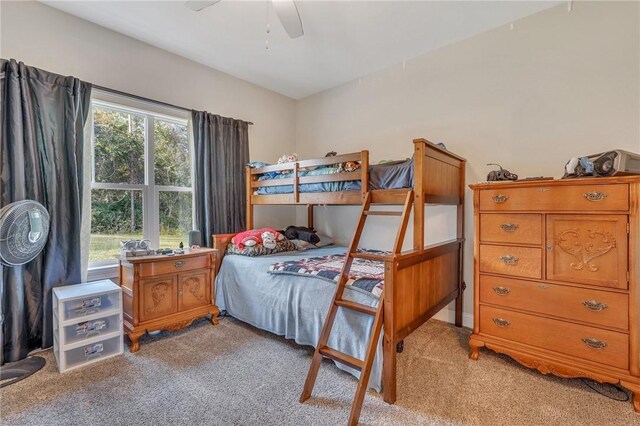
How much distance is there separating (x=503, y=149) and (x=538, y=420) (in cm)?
203

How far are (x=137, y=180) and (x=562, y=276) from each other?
3.63 metres

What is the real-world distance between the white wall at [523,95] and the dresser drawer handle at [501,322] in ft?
2.39

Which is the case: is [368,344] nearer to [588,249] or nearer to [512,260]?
[512,260]

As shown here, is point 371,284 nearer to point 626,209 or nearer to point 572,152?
point 626,209

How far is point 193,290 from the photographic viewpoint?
2.77 metres

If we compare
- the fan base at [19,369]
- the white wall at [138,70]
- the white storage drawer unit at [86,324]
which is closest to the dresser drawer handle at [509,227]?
the white wall at [138,70]

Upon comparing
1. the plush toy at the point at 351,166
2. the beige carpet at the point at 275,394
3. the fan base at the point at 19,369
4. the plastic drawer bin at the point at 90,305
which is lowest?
the beige carpet at the point at 275,394

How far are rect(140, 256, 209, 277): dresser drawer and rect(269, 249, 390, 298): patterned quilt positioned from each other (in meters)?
0.73

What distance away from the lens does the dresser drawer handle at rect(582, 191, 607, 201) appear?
178cm

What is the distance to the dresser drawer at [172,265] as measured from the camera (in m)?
2.45

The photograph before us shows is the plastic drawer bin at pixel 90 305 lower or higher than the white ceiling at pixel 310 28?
lower

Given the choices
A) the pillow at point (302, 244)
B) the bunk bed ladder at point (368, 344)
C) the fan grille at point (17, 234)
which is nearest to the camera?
the bunk bed ladder at point (368, 344)

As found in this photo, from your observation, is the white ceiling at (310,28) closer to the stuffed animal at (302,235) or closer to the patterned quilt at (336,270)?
the stuffed animal at (302,235)

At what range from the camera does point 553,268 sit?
196cm
